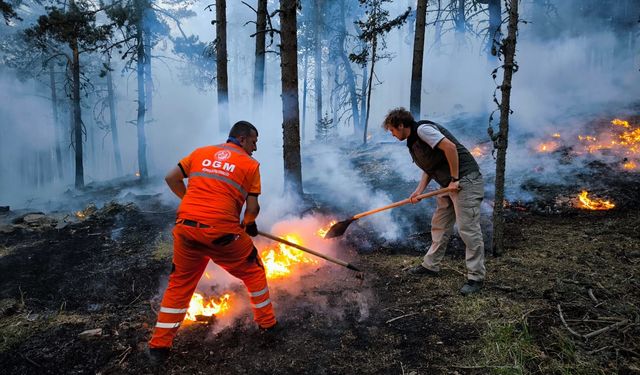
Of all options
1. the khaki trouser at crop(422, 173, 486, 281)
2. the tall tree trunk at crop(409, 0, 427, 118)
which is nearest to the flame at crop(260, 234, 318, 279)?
the khaki trouser at crop(422, 173, 486, 281)

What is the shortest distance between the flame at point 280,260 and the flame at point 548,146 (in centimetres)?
755

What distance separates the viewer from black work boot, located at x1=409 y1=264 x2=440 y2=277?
188 inches

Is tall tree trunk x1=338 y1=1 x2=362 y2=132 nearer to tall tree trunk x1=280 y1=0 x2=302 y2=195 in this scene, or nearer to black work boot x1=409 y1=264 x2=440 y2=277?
tall tree trunk x1=280 y1=0 x2=302 y2=195

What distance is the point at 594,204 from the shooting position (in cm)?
684

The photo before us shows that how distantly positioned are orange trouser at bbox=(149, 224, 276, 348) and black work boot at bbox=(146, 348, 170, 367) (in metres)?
0.04

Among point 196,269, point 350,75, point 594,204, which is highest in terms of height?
point 350,75

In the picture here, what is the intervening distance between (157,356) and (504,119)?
509 centimetres

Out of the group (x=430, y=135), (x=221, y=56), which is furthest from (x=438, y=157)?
(x=221, y=56)

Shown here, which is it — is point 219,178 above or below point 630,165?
above

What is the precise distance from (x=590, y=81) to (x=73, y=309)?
20.4 m

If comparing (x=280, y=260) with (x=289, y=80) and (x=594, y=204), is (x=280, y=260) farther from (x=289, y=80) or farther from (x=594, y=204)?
(x=594, y=204)

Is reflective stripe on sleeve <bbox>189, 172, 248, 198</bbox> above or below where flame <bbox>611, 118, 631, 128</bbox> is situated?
below

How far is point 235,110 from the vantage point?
53.9 feet

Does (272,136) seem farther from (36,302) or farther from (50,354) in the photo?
(50,354)
